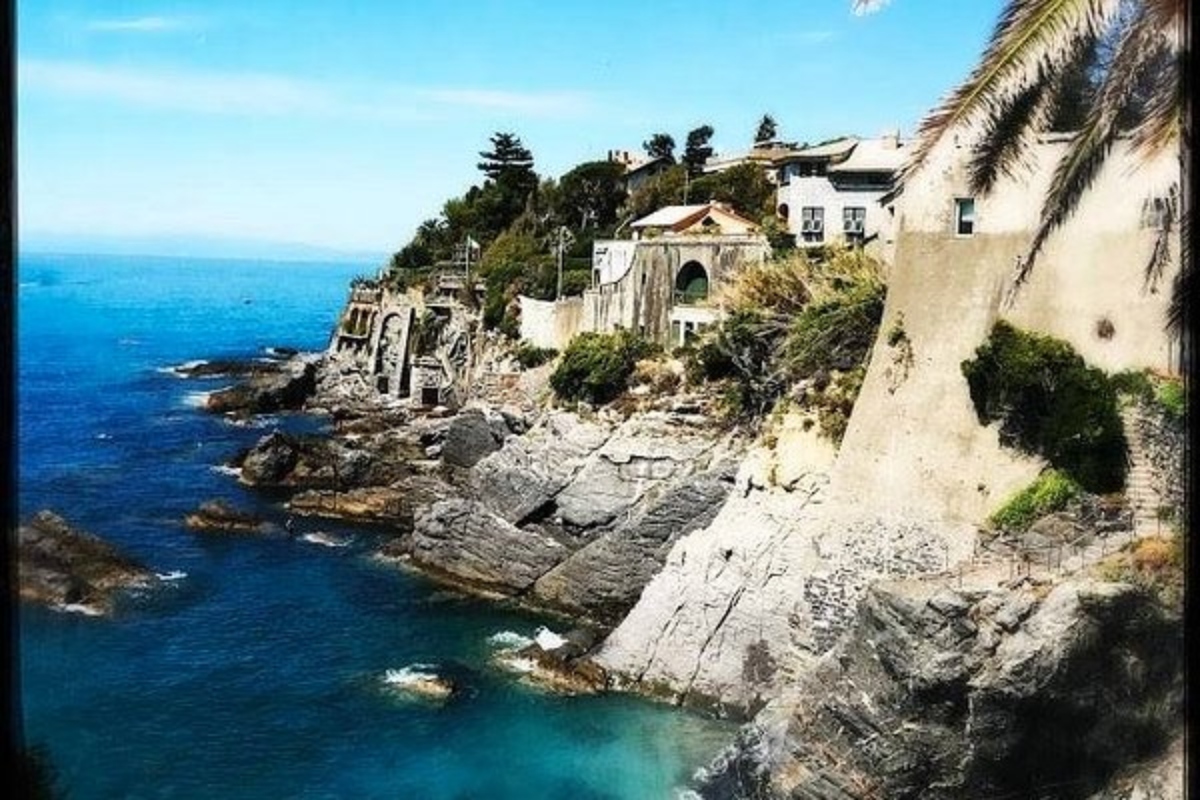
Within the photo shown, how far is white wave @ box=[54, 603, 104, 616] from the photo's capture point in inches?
1077

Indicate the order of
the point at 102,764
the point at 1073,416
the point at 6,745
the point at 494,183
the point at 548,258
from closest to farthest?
1. the point at 6,745
2. the point at 1073,416
3. the point at 102,764
4. the point at 548,258
5. the point at 494,183

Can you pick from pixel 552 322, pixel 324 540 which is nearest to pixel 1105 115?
pixel 324 540

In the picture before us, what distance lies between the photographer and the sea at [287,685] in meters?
20.6

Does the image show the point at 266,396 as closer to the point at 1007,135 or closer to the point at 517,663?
the point at 517,663

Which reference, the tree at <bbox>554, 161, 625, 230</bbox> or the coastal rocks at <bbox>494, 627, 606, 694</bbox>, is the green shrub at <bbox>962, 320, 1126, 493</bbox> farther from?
the tree at <bbox>554, 161, 625, 230</bbox>

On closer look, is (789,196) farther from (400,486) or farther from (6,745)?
(6,745)

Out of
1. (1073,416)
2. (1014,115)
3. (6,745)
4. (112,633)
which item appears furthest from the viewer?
(112,633)

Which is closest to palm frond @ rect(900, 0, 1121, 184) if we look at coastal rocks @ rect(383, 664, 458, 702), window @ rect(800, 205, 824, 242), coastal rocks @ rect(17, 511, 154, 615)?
coastal rocks @ rect(383, 664, 458, 702)

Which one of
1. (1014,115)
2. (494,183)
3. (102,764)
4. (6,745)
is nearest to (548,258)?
(494,183)

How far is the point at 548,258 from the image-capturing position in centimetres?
5159

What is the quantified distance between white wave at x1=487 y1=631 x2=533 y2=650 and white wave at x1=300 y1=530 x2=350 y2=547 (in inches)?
335

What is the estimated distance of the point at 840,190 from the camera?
3809 cm

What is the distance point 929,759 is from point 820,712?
1.95 meters

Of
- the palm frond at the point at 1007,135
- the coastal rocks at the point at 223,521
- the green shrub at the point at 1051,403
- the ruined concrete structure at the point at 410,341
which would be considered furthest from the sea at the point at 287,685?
the ruined concrete structure at the point at 410,341
